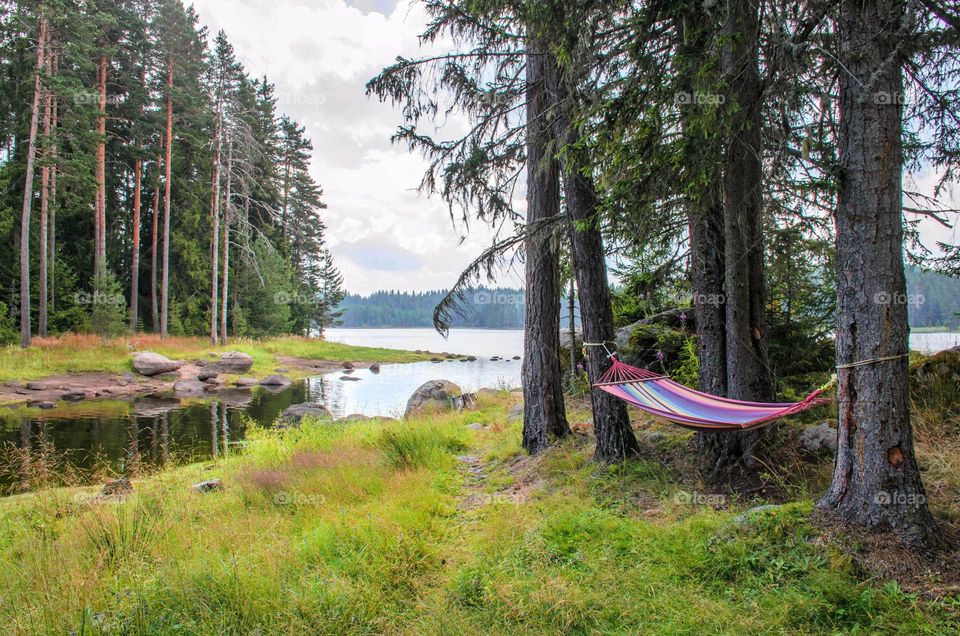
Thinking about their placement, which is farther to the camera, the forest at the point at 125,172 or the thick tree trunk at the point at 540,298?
the forest at the point at 125,172

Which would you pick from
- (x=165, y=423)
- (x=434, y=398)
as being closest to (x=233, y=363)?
(x=165, y=423)

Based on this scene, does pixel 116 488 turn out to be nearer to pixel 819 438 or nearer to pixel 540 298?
pixel 540 298

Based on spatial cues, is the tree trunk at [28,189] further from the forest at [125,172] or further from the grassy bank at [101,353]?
the grassy bank at [101,353]

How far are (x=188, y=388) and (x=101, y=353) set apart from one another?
12.2 ft

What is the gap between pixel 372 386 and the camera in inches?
701

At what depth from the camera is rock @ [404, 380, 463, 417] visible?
31.0ft

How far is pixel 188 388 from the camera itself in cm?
1509

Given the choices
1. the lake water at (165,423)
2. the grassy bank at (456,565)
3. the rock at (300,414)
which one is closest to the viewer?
the grassy bank at (456,565)

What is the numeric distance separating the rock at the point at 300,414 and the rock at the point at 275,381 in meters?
7.93

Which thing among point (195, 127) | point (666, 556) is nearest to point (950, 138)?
point (666, 556)

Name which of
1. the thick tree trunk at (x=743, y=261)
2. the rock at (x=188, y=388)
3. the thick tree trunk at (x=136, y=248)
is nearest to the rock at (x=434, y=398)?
the thick tree trunk at (x=743, y=261)

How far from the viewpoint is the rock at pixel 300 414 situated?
9.61m

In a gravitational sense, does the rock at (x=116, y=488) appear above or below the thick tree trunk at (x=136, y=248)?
below

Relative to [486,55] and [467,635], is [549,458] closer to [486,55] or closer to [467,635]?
[467,635]
